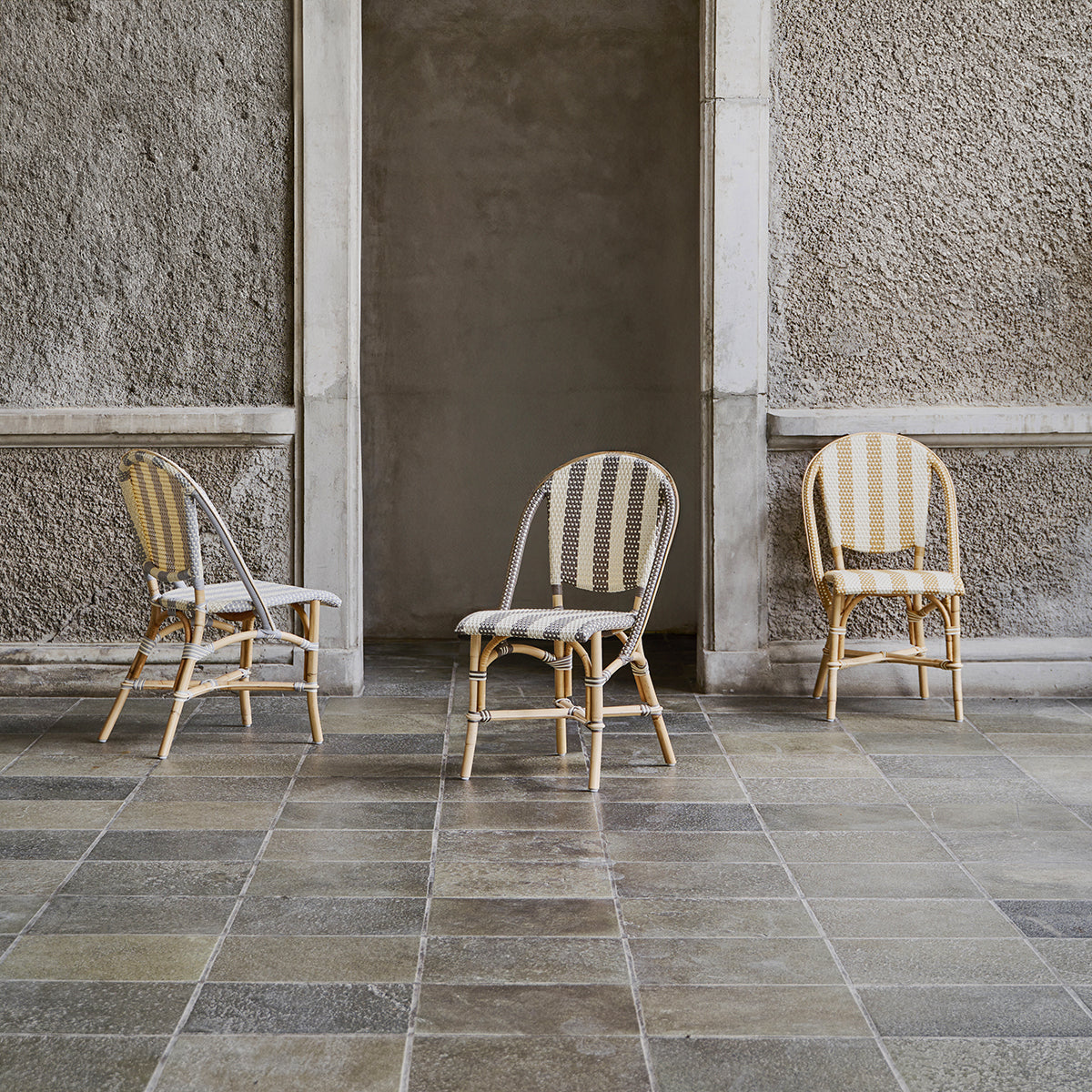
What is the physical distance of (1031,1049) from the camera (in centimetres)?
187

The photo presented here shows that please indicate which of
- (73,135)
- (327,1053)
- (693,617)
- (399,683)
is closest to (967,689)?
(693,617)

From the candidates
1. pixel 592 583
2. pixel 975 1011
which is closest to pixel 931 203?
pixel 592 583

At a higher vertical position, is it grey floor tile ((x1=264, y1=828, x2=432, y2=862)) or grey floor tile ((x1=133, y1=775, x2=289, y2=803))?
grey floor tile ((x1=133, y1=775, x2=289, y2=803))

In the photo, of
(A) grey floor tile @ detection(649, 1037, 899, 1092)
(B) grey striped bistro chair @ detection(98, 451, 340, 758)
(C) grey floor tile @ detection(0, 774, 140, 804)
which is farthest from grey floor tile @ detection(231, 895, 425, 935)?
(B) grey striped bistro chair @ detection(98, 451, 340, 758)

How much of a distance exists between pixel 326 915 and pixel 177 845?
56cm

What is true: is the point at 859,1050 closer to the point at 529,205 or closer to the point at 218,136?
the point at 218,136

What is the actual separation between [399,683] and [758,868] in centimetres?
224

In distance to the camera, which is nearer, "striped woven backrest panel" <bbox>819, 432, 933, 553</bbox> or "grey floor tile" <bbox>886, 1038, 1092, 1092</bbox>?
"grey floor tile" <bbox>886, 1038, 1092, 1092</bbox>

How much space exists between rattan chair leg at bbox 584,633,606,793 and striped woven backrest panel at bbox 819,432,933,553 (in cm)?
138

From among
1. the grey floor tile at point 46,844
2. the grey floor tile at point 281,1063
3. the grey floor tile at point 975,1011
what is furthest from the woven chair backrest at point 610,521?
the grey floor tile at point 281,1063

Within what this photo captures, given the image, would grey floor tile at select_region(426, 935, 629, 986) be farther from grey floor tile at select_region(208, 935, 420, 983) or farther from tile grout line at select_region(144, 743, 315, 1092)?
tile grout line at select_region(144, 743, 315, 1092)

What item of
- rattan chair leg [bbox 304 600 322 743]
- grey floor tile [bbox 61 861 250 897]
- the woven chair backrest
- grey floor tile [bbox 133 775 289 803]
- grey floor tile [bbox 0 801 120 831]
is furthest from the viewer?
rattan chair leg [bbox 304 600 322 743]

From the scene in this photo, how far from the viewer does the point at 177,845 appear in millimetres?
2781

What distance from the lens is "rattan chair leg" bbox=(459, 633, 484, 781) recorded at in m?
3.30
